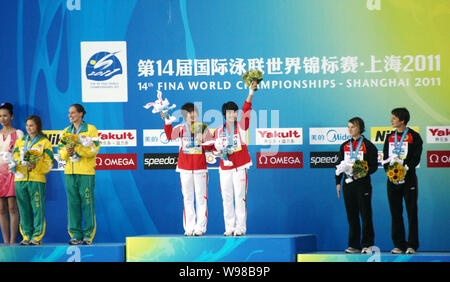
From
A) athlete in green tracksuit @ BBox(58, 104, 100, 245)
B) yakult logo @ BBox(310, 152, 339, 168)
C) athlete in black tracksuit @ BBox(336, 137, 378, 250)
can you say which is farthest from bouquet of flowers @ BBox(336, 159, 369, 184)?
athlete in green tracksuit @ BBox(58, 104, 100, 245)

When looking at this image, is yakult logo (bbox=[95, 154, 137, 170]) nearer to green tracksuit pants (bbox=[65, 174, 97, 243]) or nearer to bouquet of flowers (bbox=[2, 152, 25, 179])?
green tracksuit pants (bbox=[65, 174, 97, 243])

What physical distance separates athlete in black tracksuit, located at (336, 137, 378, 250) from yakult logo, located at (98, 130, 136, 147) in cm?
301

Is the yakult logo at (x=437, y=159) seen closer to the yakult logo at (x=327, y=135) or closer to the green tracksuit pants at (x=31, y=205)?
the yakult logo at (x=327, y=135)

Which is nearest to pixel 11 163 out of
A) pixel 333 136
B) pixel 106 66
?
pixel 106 66

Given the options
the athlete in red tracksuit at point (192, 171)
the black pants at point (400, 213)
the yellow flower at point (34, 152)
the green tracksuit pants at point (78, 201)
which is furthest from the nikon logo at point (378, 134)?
the yellow flower at point (34, 152)

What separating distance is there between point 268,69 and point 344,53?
987 mm

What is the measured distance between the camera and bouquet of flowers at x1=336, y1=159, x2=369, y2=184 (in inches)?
285

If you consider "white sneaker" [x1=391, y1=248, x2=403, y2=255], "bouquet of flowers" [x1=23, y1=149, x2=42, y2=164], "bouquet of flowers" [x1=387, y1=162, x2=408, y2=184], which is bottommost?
"white sneaker" [x1=391, y1=248, x2=403, y2=255]

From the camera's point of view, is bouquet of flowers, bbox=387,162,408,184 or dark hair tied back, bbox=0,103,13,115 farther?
dark hair tied back, bbox=0,103,13,115

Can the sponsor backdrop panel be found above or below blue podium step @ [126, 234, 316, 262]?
above

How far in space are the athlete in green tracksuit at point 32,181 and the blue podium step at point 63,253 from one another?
0.23 metres

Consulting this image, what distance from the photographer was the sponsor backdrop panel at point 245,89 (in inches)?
342
